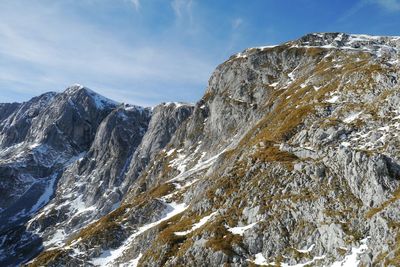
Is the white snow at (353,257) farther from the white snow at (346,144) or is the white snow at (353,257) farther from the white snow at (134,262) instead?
the white snow at (134,262)

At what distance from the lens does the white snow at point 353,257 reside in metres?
65.5

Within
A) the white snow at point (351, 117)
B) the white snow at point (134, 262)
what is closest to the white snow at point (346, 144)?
the white snow at point (351, 117)

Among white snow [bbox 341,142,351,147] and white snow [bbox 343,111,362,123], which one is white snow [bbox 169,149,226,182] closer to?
white snow [bbox 343,111,362,123]

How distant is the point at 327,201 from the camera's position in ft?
258

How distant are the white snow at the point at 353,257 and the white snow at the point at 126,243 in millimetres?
64693

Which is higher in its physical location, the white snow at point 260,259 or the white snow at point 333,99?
the white snow at point 333,99

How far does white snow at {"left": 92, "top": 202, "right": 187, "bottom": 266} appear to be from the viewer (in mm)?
118188

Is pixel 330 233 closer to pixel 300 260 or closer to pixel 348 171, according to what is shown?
pixel 300 260

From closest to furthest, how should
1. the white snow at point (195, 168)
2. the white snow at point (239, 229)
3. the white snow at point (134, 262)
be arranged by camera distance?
1. the white snow at point (239, 229)
2. the white snow at point (134, 262)
3. the white snow at point (195, 168)

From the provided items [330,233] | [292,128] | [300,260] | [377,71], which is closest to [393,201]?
[330,233]

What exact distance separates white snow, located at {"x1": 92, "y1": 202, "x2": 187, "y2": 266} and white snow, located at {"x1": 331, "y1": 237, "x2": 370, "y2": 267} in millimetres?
64693

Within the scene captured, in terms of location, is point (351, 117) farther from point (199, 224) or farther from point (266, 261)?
point (199, 224)

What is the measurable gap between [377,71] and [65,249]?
96463mm

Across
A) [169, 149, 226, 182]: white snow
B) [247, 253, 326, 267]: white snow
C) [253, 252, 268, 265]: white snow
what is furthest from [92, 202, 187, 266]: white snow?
[247, 253, 326, 267]: white snow
